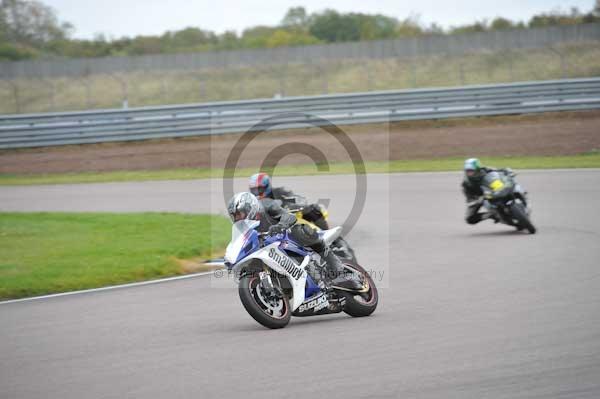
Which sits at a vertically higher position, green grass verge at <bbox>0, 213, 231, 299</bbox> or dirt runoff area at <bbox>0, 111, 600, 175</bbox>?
dirt runoff area at <bbox>0, 111, 600, 175</bbox>

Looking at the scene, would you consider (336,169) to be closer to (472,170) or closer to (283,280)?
(472,170)

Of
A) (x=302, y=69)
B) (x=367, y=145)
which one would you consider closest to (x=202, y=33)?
(x=302, y=69)

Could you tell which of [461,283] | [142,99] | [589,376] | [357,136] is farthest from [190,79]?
[589,376]

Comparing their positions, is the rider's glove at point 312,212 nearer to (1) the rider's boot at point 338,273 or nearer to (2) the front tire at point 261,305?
(1) the rider's boot at point 338,273

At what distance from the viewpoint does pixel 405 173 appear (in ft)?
79.0

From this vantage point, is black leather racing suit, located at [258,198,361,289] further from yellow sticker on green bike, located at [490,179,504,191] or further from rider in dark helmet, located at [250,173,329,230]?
yellow sticker on green bike, located at [490,179,504,191]

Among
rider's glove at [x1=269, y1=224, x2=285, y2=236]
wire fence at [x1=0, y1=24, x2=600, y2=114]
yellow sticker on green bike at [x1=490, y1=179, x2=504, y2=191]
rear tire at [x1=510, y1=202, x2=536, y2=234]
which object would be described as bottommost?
rear tire at [x1=510, y1=202, x2=536, y2=234]

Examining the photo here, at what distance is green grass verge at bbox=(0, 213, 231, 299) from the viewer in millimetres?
12031

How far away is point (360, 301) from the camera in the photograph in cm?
881

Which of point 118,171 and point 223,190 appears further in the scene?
point 118,171

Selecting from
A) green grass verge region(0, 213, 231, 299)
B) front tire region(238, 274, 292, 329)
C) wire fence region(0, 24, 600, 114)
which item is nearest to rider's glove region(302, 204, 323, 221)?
front tire region(238, 274, 292, 329)

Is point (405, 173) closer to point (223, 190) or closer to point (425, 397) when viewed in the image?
point (223, 190)

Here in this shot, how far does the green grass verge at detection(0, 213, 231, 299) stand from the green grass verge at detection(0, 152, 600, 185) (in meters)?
7.98

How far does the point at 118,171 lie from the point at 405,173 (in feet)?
31.5
